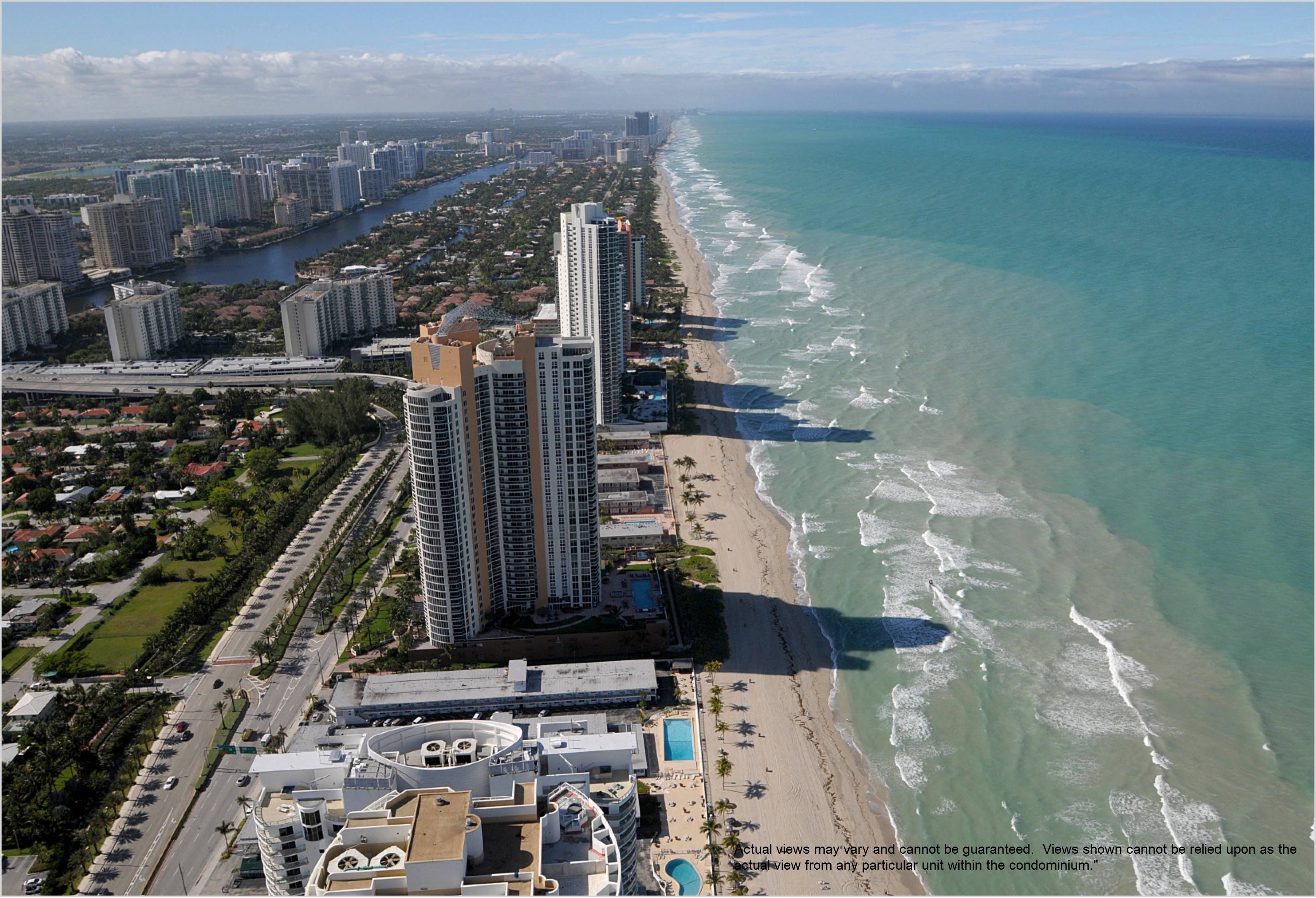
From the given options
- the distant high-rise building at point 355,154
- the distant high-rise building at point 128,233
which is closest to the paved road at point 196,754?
the distant high-rise building at point 128,233

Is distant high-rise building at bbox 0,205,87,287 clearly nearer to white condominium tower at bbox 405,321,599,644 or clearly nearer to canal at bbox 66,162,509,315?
canal at bbox 66,162,509,315

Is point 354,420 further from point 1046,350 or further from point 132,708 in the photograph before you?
point 1046,350

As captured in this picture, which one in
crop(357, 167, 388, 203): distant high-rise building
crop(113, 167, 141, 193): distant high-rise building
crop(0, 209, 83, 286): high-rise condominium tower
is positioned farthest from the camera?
crop(357, 167, 388, 203): distant high-rise building

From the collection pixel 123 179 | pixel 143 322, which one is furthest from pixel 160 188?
pixel 143 322

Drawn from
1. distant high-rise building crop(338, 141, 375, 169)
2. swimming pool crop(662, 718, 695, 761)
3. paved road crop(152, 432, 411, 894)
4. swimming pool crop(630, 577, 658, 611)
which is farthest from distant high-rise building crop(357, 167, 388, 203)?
swimming pool crop(662, 718, 695, 761)

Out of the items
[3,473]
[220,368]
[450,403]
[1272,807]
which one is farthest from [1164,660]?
[220,368]

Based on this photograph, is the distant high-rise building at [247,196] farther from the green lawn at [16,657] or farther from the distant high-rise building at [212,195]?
the green lawn at [16,657]
